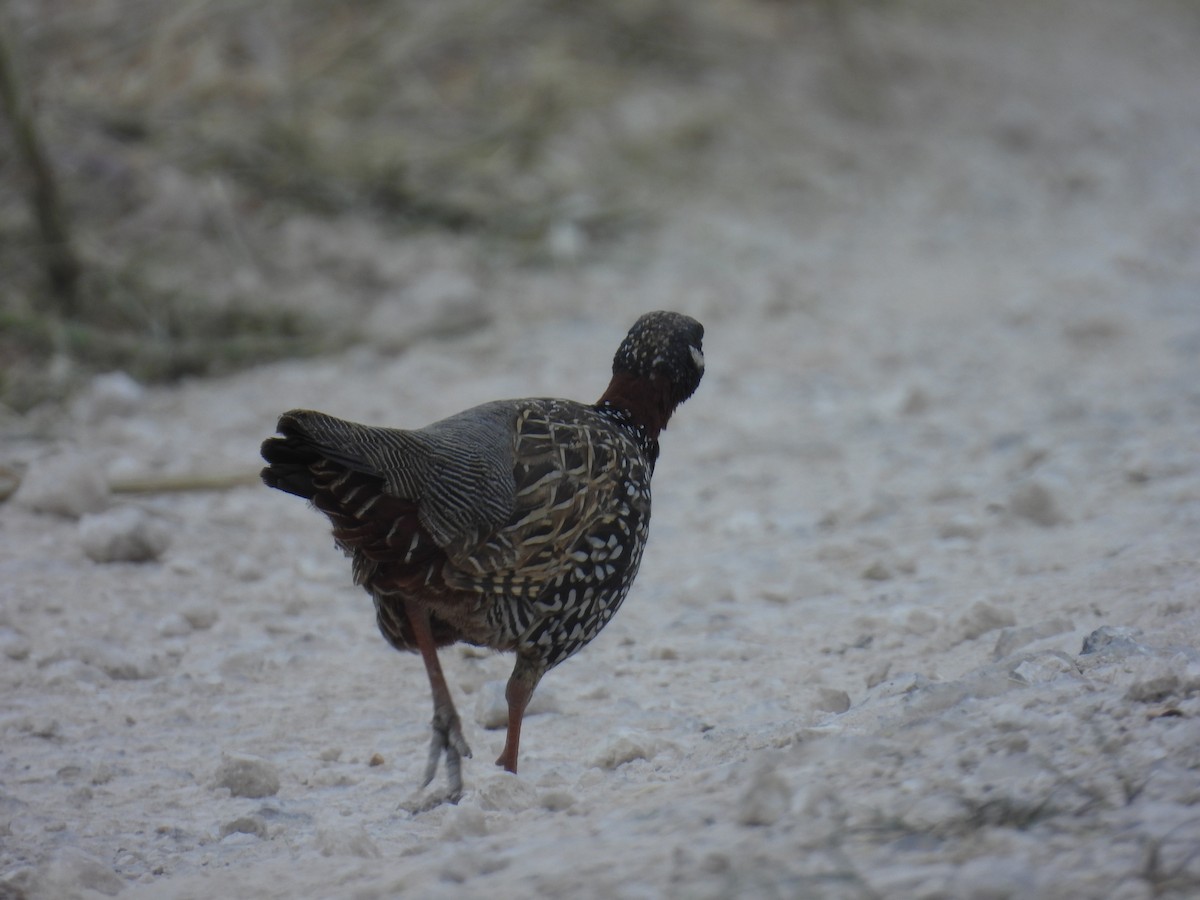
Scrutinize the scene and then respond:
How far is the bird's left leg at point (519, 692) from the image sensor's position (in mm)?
3775

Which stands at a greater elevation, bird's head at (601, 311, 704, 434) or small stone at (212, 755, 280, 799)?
bird's head at (601, 311, 704, 434)

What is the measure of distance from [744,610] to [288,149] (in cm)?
541

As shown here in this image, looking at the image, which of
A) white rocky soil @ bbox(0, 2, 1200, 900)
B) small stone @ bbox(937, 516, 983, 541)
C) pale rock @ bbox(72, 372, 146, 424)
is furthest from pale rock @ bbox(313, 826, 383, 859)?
pale rock @ bbox(72, 372, 146, 424)

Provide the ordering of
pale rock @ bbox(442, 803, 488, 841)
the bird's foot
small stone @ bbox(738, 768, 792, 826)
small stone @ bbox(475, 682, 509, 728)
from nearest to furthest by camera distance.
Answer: small stone @ bbox(738, 768, 792, 826) < pale rock @ bbox(442, 803, 488, 841) < the bird's foot < small stone @ bbox(475, 682, 509, 728)

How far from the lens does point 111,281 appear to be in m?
7.63

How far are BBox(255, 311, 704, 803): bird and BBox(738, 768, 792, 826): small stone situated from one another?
1183 mm

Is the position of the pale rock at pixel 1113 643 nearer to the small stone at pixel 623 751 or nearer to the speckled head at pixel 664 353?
the small stone at pixel 623 751

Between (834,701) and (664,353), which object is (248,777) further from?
(664,353)

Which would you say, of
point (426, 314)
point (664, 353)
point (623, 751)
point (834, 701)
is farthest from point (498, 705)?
point (426, 314)

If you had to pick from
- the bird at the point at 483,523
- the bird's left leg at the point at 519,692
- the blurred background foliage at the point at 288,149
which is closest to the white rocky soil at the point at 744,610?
the bird's left leg at the point at 519,692

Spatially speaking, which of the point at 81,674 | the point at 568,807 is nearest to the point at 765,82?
the point at 81,674

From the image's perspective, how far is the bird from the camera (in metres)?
3.37

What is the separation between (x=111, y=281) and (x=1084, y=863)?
6.60 meters

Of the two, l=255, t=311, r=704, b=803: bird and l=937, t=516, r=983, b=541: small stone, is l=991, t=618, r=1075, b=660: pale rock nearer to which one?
l=255, t=311, r=704, b=803: bird
